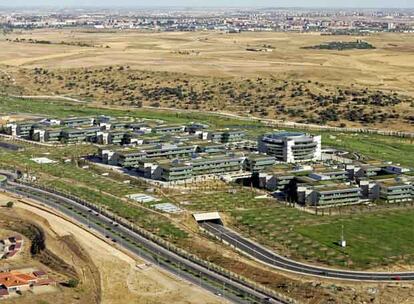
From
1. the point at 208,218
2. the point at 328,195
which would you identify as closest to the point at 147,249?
the point at 208,218

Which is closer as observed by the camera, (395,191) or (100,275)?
(100,275)

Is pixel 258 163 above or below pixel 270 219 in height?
above

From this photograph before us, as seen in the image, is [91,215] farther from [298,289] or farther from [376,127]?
Result: [376,127]

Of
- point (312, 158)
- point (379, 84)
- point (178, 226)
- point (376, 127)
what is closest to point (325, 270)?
point (178, 226)

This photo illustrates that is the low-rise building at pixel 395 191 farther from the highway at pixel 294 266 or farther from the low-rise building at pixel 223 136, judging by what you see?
the low-rise building at pixel 223 136

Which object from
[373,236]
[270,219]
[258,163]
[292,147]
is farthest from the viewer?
[292,147]

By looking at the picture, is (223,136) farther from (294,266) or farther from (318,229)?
(294,266)
